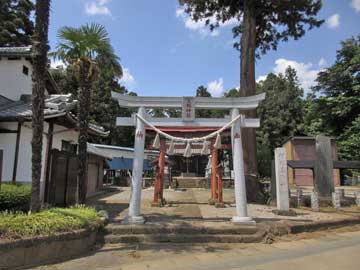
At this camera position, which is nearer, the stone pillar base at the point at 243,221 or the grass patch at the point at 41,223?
the grass patch at the point at 41,223

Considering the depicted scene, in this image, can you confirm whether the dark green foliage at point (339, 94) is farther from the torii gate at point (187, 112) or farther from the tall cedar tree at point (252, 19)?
the torii gate at point (187, 112)

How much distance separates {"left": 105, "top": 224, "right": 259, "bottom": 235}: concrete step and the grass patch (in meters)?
0.75

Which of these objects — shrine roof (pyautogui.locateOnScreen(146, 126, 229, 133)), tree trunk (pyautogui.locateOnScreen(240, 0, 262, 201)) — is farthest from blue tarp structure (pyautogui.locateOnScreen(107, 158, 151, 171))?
shrine roof (pyautogui.locateOnScreen(146, 126, 229, 133))

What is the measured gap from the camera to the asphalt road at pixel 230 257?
5285 mm

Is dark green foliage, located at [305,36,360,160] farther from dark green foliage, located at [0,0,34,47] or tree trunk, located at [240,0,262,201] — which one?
dark green foliage, located at [0,0,34,47]

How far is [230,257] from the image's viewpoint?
19.4ft

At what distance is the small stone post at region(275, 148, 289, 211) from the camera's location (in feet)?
32.3

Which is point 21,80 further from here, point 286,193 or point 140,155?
point 286,193

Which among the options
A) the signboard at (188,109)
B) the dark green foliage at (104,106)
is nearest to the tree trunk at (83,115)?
the signboard at (188,109)

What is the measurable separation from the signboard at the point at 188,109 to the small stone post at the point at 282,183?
12.4 feet

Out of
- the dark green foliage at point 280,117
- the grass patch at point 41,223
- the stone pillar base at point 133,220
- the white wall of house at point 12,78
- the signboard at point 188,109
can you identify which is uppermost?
the dark green foliage at point 280,117

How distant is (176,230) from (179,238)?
279 mm

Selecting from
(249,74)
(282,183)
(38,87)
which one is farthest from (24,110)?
(249,74)

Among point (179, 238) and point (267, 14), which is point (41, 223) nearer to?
point (179, 238)
